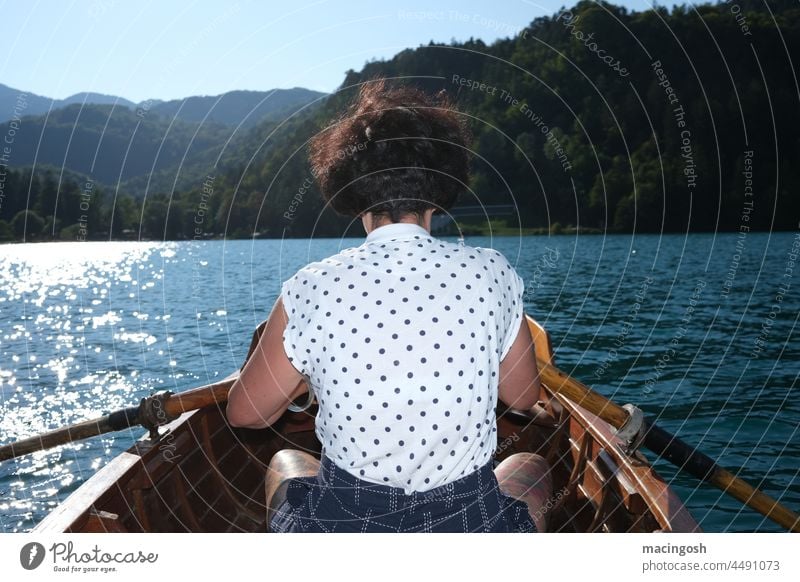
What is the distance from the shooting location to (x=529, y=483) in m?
2.78

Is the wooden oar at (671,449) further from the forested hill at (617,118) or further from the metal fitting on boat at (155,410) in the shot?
the forested hill at (617,118)

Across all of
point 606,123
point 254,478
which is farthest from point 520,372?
point 606,123

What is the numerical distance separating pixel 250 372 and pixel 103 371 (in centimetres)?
1513

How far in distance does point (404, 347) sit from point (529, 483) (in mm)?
984

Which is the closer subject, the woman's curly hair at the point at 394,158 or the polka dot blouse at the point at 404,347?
the polka dot blouse at the point at 404,347

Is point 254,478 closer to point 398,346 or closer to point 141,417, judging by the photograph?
point 141,417

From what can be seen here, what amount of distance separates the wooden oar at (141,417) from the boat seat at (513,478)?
1.10 meters

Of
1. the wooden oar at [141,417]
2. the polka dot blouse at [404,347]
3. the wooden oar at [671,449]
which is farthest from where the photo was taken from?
the wooden oar at [141,417]

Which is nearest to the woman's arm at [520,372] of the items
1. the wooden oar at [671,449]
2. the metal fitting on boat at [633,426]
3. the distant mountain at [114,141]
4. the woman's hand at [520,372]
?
the woman's hand at [520,372]

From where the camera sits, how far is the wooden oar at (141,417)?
13.6 feet

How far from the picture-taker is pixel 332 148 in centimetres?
244

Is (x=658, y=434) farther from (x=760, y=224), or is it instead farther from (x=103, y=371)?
(x=760, y=224)

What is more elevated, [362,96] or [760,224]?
[362,96]
